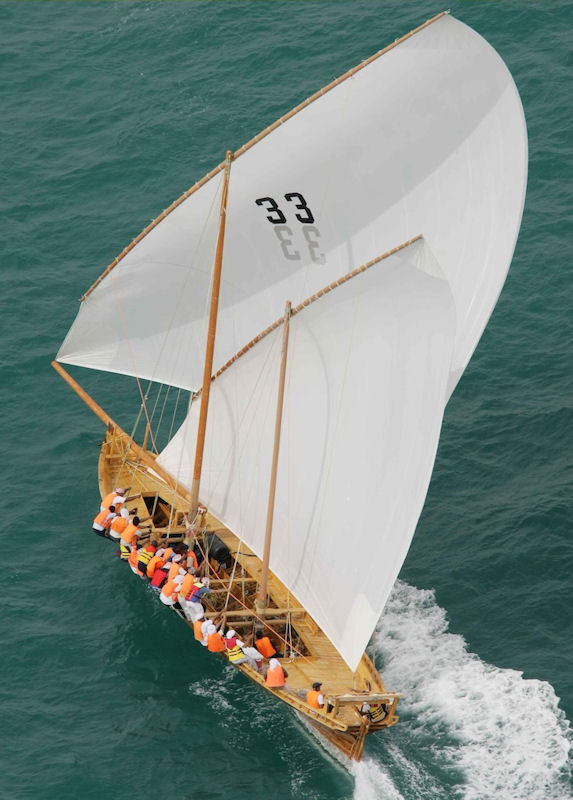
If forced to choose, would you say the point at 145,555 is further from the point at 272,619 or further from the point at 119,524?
the point at 272,619

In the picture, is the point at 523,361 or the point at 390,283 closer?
the point at 390,283

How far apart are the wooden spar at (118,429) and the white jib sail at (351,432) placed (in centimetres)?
559

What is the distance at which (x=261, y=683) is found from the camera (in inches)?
2450

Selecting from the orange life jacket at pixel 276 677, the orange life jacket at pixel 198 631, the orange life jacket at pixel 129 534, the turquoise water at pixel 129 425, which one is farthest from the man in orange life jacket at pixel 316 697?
the orange life jacket at pixel 129 534

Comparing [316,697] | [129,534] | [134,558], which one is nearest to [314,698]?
[316,697]

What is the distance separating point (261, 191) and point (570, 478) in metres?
21.0

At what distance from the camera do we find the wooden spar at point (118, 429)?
234 ft

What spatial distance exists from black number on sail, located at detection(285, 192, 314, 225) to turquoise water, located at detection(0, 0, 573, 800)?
15.8 metres

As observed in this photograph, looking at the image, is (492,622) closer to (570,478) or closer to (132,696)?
(570,478)

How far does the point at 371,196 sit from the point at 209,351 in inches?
378

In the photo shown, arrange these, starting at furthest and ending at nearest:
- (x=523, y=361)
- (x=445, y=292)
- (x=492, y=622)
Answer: (x=523, y=361), (x=492, y=622), (x=445, y=292)

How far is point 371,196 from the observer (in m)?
66.6

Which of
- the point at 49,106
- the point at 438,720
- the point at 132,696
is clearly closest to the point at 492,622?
the point at 438,720

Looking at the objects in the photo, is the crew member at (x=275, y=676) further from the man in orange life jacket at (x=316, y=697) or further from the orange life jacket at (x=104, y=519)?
the orange life jacket at (x=104, y=519)
